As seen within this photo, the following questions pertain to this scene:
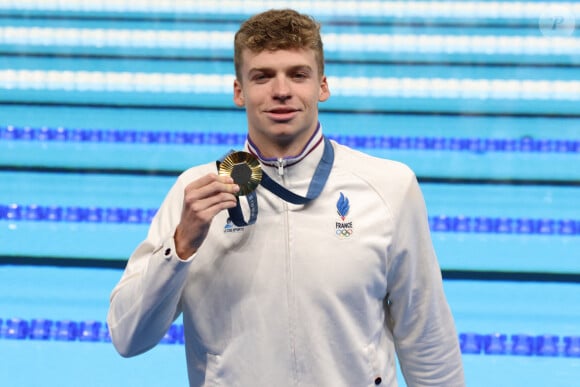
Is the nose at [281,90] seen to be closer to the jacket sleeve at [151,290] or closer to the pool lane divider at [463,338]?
the jacket sleeve at [151,290]

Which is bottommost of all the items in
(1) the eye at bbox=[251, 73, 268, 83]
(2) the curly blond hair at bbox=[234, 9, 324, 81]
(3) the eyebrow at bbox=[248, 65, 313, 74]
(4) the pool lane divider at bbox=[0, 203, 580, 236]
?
(4) the pool lane divider at bbox=[0, 203, 580, 236]

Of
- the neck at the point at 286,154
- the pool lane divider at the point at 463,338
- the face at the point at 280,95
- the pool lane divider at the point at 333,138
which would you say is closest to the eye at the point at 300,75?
the face at the point at 280,95

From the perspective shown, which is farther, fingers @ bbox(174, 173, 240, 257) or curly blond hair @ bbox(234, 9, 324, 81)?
curly blond hair @ bbox(234, 9, 324, 81)

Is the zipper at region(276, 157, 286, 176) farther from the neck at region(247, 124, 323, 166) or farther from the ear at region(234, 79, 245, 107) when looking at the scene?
the ear at region(234, 79, 245, 107)

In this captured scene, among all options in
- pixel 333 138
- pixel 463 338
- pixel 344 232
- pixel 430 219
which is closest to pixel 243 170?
pixel 344 232

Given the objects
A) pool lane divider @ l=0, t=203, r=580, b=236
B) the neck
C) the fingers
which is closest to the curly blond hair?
the neck

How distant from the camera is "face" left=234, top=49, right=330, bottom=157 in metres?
1.36

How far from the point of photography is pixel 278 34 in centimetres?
137

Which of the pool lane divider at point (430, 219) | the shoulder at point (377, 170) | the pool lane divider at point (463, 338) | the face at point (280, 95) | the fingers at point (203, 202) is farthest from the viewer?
the pool lane divider at point (430, 219)

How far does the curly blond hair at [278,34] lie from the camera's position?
138 centimetres

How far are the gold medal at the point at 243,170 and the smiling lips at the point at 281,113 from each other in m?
0.07

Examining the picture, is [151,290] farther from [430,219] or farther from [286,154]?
[430,219]

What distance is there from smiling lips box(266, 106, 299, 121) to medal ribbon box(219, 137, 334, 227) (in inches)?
3.5

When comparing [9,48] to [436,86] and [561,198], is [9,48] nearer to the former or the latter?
[436,86]
